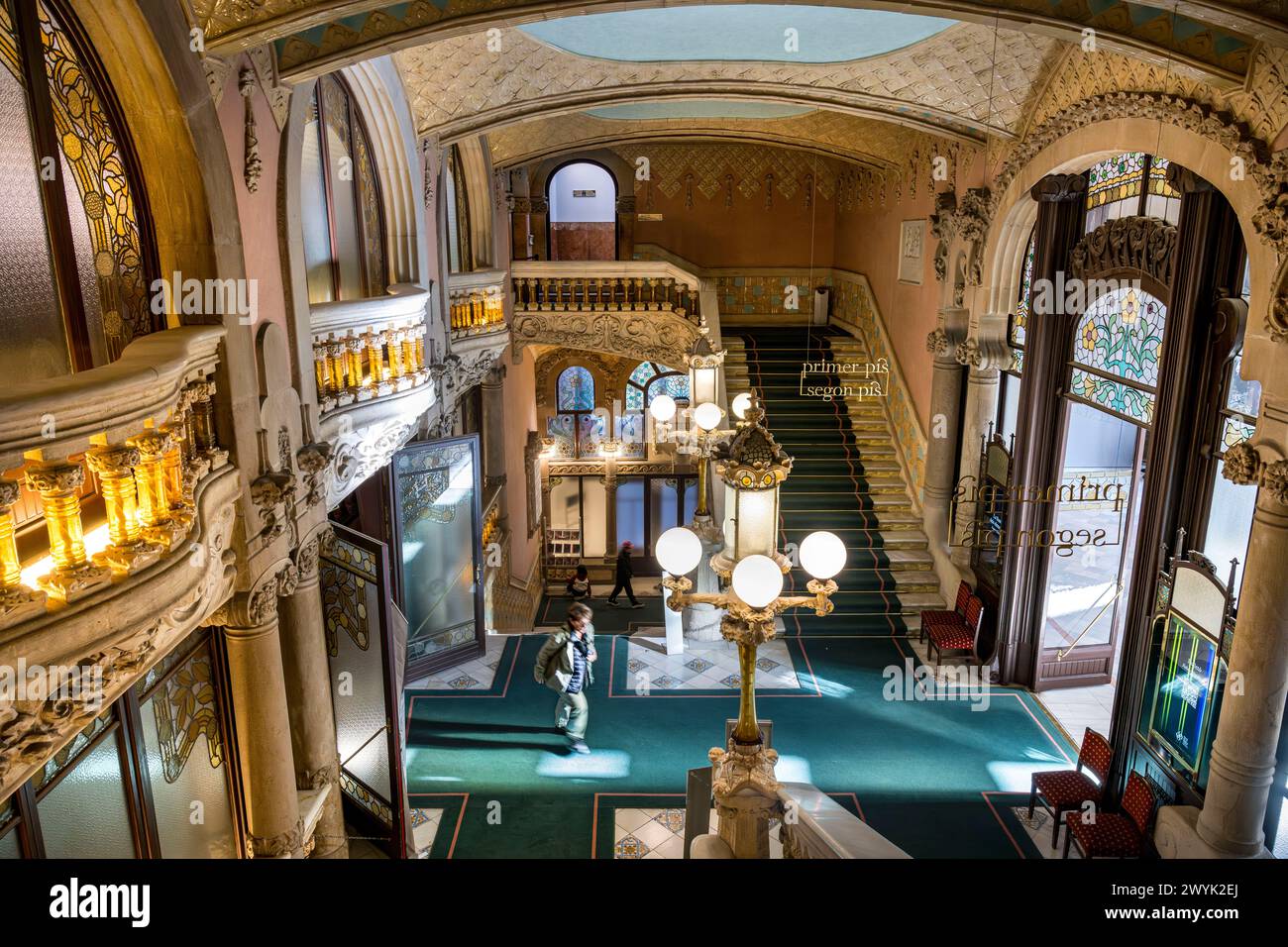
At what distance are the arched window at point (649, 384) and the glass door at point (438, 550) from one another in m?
10.2

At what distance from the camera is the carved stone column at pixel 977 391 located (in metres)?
11.1

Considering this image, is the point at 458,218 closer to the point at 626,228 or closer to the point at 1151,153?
the point at 626,228

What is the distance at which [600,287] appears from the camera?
15.2 m

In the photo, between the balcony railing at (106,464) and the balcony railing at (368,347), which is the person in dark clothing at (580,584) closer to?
the balcony railing at (368,347)

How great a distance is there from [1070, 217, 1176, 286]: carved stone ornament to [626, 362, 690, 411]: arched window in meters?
11.5

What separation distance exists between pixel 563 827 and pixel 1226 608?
18.2 ft

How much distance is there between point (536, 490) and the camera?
61.0ft

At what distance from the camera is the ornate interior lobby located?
4.25 m

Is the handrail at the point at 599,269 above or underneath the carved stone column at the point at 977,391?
above

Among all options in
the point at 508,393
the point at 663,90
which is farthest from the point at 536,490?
the point at 663,90

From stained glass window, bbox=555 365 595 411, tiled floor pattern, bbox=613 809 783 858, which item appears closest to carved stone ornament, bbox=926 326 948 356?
tiled floor pattern, bbox=613 809 783 858

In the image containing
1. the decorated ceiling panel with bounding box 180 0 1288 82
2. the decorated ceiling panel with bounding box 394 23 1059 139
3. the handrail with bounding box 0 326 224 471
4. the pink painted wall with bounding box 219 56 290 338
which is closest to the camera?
the handrail with bounding box 0 326 224 471

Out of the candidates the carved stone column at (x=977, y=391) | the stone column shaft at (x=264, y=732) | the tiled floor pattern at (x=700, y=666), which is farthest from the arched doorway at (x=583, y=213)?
the stone column shaft at (x=264, y=732)

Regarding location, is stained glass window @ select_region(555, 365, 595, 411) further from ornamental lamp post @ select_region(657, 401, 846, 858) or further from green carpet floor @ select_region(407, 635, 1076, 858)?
ornamental lamp post @ select_region(657, 401, 846, 858)
